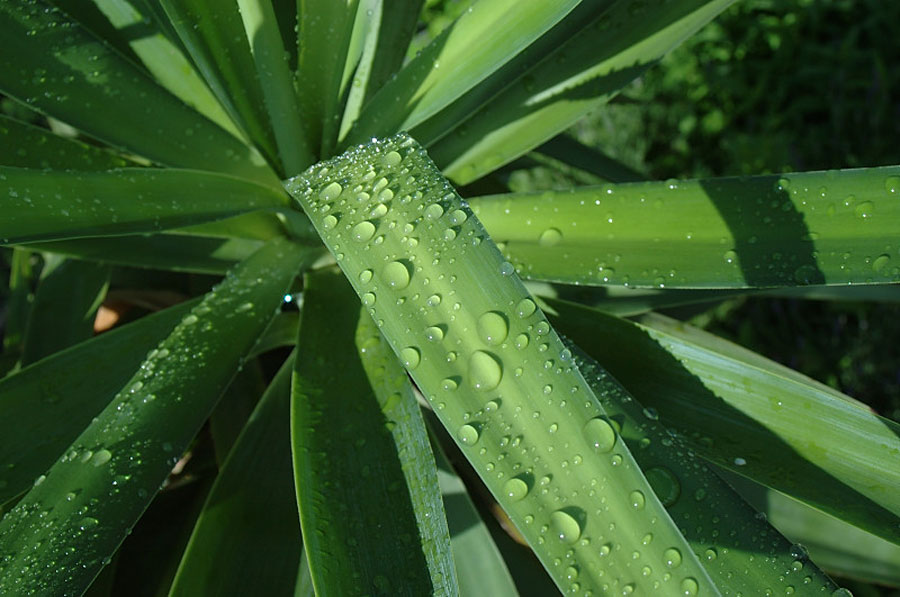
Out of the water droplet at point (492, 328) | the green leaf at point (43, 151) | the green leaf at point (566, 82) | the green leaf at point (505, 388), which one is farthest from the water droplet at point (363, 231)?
the green leaf at point (43, 151)

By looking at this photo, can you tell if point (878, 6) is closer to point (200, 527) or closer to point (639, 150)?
point (639, 150)

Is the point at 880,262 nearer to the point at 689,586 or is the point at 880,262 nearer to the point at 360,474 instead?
the point at 689,586

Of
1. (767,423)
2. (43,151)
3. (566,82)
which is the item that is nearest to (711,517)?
(767,423)

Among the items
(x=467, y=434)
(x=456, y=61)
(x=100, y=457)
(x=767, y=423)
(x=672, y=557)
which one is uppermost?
(x=456, y=61)

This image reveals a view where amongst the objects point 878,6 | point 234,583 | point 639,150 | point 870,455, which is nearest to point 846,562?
point 870,455

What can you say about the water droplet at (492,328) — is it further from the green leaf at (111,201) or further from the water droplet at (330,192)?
the green leaf at (111,201)

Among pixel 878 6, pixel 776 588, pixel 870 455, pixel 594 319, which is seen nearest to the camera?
pixel 776 588

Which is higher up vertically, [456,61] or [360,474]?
[456,61]
